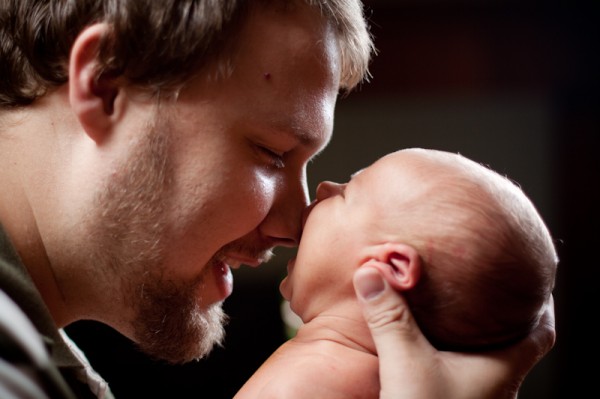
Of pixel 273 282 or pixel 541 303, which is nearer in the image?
pixel 541 303

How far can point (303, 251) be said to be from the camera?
4.85 ft

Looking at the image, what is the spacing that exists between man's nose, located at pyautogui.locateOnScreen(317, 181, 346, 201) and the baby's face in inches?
0.6

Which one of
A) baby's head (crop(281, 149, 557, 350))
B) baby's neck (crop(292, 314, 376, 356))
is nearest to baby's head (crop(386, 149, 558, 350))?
baby's head (crop(281, 149, 557, 350))

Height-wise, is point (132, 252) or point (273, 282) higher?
point (132, 252)

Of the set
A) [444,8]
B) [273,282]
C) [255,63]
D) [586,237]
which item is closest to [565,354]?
[586,237]

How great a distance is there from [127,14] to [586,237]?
3840mm

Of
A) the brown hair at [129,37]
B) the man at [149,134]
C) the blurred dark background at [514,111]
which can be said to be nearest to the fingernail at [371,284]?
the man at [149,134]

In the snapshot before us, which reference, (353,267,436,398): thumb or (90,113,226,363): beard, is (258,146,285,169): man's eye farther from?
(353,267,436,398): thumb

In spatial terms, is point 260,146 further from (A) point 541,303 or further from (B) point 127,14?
(A) point 541,303

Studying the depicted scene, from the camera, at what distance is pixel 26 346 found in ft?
3.18

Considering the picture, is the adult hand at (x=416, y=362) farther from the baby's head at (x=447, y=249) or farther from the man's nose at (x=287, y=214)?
the man's nose at (x=287, y=214)

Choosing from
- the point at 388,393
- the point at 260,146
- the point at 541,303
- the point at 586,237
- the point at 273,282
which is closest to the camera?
the point at 388,393

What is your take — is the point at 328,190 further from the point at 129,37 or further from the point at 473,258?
the point at 129,37

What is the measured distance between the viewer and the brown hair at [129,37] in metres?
1.40
